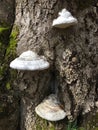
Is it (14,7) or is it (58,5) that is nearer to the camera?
(58,5)

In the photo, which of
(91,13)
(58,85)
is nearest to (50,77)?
(58,85)

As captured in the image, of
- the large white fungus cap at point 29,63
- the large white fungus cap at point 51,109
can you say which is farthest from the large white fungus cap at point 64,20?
the large white fungus cap at point 51,109

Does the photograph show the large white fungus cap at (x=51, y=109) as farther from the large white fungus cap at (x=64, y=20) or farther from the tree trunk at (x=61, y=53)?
the large white fungus cap at (x=64, y=20)

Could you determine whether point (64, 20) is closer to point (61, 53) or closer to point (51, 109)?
point (61, 53)

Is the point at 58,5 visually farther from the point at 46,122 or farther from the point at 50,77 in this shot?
the point at 46,122

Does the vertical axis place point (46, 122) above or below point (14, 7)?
below

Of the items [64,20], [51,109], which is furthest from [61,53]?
[51,109]
